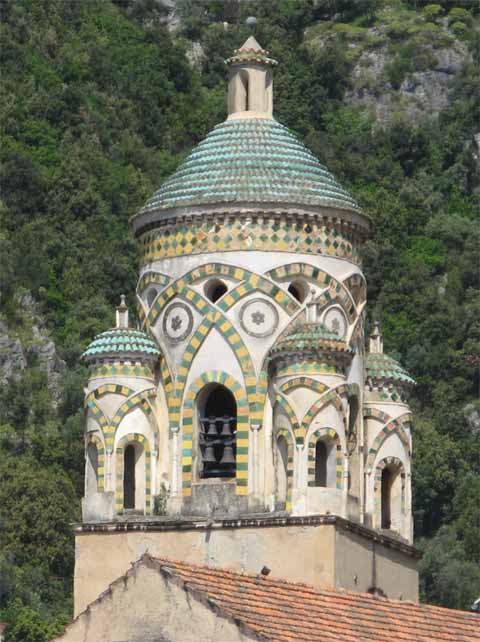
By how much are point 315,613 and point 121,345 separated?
7898 mm

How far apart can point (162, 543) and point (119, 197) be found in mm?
82556

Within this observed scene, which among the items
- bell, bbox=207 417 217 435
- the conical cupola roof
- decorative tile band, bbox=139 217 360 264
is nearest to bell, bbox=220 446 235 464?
bell, bbox=207 417 217 435

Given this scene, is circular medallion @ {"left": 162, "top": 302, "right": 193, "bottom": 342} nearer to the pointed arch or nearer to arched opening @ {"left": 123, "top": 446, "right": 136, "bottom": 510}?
arched opening @ {"left": 123, "top": 446, "right": 136, "bottom": 510}

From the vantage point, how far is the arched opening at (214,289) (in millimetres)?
35219

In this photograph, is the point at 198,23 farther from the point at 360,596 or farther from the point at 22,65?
the point at 360,596

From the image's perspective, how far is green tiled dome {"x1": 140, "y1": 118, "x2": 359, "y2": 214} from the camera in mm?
35219

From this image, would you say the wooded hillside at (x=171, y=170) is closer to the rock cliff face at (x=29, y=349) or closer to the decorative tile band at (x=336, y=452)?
the rock cliff face at (x=29, y=349)

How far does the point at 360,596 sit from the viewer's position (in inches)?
1166

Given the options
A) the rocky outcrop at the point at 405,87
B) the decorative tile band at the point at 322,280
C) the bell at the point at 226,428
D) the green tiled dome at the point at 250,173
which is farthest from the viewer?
the rocky outcrop at the point at 405,87

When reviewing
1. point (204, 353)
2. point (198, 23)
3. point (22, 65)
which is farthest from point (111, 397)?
point (198, 23)

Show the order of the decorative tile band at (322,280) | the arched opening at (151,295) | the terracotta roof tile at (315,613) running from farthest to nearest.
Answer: the arched opening at (151,295)
the decorative tile band at (322,280)
the terracotta roof tile at (315,613)

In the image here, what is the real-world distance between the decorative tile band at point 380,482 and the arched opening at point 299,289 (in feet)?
7.23

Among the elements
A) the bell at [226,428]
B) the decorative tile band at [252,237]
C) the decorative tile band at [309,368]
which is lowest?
the bell at [226,428]

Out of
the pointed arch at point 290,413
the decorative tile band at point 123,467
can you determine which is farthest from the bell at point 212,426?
the pointed arch at point 290,413
